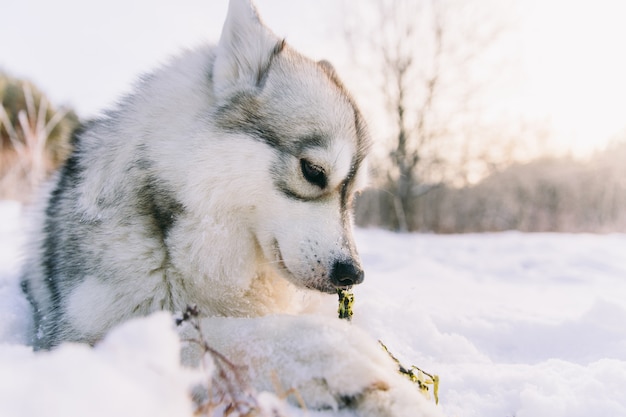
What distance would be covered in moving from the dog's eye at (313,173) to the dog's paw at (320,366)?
0.73m

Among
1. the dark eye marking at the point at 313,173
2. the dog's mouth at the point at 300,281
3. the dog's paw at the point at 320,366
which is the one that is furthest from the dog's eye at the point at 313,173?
the dog's paw at the point at 320,366

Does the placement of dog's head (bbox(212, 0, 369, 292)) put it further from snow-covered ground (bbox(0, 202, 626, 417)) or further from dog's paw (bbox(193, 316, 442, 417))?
snow-covered ground (bbox(0, 202, 626, 417))

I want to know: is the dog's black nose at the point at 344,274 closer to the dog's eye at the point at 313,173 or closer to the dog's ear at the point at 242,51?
the dog's eye at the point at 313,173

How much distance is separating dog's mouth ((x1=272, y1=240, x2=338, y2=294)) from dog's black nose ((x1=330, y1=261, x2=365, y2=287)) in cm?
3

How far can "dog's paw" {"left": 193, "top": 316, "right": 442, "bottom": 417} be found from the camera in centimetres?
→ 100

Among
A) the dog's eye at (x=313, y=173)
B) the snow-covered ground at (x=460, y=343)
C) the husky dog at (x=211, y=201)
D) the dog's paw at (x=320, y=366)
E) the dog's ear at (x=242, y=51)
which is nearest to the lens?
the snow-covered ground at (x=460, y=343)

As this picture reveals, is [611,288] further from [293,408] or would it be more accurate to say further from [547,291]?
[293,408]

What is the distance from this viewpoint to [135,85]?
6.90 feet

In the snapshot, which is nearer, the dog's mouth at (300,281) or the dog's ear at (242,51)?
the dog's mouth at (300,281)

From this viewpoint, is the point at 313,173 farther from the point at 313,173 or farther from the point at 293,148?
the point at 293,148

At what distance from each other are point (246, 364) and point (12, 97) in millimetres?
16913

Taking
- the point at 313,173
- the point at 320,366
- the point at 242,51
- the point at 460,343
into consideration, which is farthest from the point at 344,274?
the point at 242,51

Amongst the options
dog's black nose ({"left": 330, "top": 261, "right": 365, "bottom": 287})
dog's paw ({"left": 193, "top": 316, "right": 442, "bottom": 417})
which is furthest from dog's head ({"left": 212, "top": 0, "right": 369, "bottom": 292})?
dog's paw ({"left": 193, "top": 316, "right": 442, "bottom": 417})

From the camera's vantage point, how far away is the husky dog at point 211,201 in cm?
166
